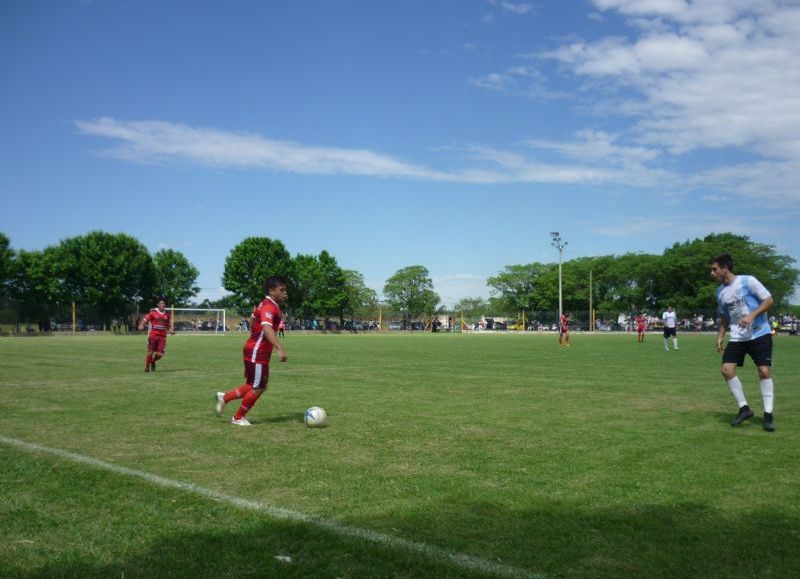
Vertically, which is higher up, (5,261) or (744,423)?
(5,261)

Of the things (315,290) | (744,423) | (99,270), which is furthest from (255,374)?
(315,290)

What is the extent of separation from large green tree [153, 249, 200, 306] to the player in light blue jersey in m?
96.3

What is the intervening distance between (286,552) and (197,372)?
14.5 meters

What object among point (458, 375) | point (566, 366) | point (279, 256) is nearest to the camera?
point (458, 375)

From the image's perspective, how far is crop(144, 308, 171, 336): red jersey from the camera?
1794cm

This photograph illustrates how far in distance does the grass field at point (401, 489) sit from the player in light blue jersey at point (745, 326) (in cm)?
47

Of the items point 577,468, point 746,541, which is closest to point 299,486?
point 577,468

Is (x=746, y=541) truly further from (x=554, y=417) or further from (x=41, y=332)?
(x=41, y=332)

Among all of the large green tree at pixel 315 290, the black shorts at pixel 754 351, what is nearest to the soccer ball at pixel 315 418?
the black shorts at pixel 754 351

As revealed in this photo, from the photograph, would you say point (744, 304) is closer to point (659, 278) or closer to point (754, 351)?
point (754, 351)

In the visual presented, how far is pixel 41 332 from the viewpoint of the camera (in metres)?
63.6

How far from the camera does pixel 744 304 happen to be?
29.2ft

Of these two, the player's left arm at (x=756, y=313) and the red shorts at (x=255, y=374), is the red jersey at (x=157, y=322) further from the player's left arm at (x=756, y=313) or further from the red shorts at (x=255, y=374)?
the player's left arm at (x=756, y=313)

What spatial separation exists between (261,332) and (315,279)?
297 ft
